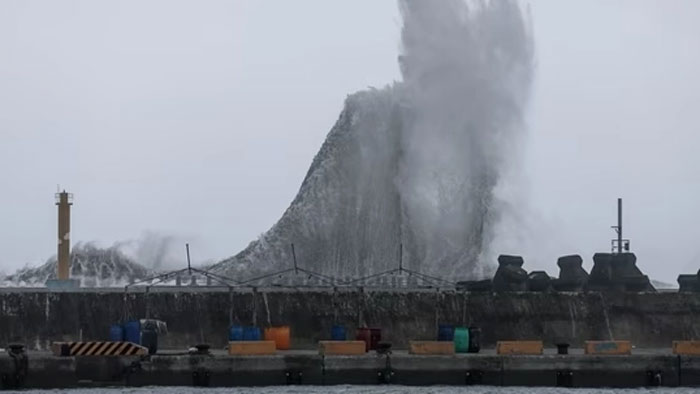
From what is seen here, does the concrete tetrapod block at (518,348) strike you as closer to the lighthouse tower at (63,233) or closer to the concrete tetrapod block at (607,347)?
the concrete tetrapod block at (607,347)

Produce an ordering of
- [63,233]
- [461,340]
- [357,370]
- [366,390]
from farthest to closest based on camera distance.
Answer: [63,233] → [461,340] → [357,370] → [366,390]

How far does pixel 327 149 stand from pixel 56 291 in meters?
27.4

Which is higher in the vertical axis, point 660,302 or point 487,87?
point 487,87

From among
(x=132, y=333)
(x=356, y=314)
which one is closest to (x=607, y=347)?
(x=356, y=314)

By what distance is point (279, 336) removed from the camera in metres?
71.1

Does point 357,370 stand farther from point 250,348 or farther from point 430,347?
point 250,348

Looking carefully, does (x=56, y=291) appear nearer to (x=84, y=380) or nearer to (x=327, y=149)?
(x=84, y=380)

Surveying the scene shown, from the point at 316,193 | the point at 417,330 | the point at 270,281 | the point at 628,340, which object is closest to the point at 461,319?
the point at 417,330

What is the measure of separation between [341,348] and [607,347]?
31.0ft

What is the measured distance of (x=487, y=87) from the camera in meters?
95.3

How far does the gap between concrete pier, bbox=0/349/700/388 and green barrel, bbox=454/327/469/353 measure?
2729 millimetres

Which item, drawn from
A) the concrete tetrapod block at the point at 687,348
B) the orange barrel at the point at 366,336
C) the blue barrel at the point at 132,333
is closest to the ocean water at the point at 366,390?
the concrete tetrapod block at the point at 687,348

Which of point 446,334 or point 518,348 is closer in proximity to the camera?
point 518,348

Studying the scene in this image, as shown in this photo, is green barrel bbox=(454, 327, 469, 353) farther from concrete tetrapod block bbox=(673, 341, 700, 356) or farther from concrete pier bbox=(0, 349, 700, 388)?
concrete tetrapod block bbox=(673, 341, 700, 356)
